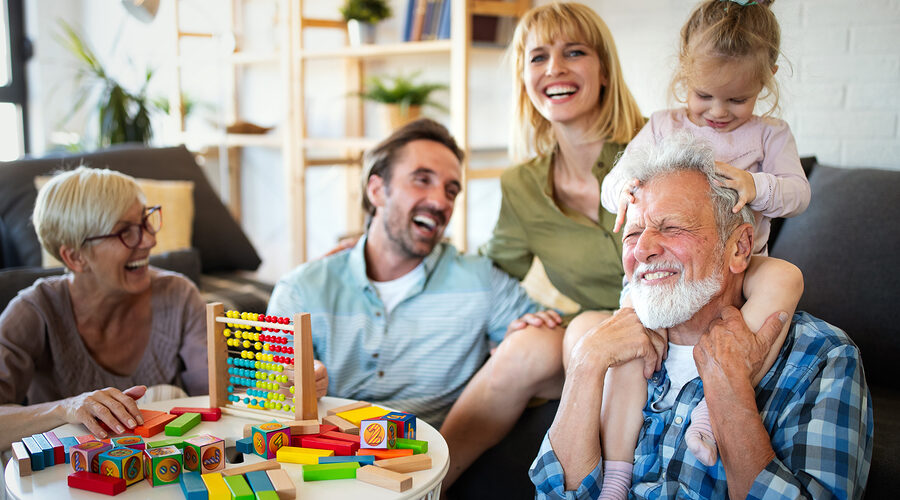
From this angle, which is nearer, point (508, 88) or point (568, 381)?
point (568, 381)

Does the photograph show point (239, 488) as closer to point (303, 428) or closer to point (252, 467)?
point (252, 467)

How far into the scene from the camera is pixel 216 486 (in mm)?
1354

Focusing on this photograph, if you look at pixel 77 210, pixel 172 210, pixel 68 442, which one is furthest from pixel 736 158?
pixel 172 210

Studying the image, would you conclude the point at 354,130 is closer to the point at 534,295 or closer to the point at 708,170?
the point at 534,295

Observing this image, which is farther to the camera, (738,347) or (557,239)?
(557,239)

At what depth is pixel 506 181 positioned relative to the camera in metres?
2.43

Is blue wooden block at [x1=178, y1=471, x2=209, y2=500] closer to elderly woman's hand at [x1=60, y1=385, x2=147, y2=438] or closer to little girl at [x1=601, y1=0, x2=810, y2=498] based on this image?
elderly woman's hand at [x1=60, y1=385, x2=147, y2=438]

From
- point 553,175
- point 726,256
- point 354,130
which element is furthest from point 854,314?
point 354,130

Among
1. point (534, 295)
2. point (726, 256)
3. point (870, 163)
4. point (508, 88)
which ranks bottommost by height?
point (534, 295)

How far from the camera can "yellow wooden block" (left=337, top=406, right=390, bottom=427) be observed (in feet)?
5.40

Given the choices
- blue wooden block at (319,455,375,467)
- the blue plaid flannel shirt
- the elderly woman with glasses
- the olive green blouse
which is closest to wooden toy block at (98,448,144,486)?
blue wooden block at (319,455,375,467)

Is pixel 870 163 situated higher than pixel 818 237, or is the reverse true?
pixel 870 163

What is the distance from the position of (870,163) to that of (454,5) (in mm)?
1682

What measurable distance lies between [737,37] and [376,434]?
3.47 ft
